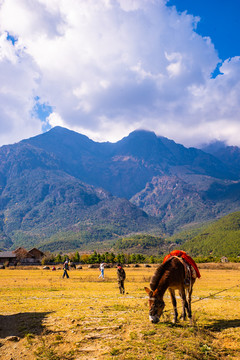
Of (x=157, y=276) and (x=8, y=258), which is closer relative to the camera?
(x=157, y=276)

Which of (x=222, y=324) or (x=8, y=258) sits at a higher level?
(x=222, y=324)

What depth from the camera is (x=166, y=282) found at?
8.70 meters

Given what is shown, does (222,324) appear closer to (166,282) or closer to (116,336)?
(166,282)

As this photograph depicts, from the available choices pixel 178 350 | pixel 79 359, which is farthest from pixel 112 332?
pixel 178 350

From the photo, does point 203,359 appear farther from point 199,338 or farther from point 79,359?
point 79,359

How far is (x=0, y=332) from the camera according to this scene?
9.59 metres

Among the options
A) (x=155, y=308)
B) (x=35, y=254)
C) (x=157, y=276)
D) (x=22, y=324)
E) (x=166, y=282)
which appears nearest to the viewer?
(x=155, y=308)

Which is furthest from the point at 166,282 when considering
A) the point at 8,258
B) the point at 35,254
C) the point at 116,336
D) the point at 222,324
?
the point at 35,254

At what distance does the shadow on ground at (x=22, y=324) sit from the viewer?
9.38 meters

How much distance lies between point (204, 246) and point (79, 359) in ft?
585

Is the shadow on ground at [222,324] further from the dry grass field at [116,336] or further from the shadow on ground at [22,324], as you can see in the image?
the shadow on ground at [22,324]

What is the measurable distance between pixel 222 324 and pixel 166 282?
9.51ft

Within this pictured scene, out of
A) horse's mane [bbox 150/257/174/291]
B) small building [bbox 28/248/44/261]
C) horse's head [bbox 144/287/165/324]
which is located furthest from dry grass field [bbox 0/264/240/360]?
small building [bbox 28/248/44/261]

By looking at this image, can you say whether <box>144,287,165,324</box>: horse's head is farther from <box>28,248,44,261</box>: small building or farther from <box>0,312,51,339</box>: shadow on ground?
<box>28,248,44,261</box>: small building
